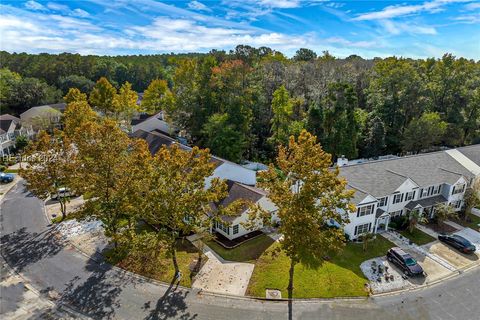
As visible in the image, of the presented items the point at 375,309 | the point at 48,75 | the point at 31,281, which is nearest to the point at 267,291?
the point at 375,309

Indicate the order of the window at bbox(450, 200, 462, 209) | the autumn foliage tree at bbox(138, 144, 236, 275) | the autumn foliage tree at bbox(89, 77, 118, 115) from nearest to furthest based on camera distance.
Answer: the autumn foliage tree at bbox(138, 144, 236, 275), the window at bbox(450, 200, 462, 209), the autumn foliage tree at bbox(89, 77, 118, 115)

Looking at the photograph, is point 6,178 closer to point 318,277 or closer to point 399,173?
point 318,277

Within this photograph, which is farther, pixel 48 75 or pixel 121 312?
pixel 48 75

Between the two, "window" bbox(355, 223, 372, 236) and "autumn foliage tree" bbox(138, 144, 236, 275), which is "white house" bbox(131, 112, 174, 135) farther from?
"window" bbox(355, 223, 372, 236)

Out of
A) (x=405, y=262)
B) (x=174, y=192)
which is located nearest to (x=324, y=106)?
(x=405, y=262)

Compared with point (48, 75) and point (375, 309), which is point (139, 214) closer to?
point (375, 309)

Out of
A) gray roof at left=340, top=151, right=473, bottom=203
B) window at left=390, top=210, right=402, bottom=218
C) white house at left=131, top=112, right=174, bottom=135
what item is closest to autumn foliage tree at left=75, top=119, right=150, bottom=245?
gray roof at left=340, top=151, right=473, bottom=203

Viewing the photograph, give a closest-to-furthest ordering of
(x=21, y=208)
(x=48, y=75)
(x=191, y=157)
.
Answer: (x=191, y=157), (x=21, y=208), (x=48, y=75)
